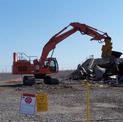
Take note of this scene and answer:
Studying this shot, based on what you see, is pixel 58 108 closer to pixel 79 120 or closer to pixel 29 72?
pixel 79 120

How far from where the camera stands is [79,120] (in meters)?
19.3

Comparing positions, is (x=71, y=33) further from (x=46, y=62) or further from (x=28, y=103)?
(x=28, y=103)

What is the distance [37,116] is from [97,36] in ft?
78.6

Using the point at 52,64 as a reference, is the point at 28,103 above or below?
below

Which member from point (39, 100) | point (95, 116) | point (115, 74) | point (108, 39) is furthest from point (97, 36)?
point (39, 100)

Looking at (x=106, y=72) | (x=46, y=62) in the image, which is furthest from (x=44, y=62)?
(x=106, y=72)

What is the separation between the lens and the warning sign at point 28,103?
15.2m

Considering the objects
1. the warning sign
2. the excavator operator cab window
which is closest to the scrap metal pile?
the excavator operator cab window

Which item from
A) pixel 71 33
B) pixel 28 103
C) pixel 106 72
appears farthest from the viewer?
pixel 106 72

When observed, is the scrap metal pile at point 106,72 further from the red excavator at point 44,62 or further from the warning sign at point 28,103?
the warning sign at point 28,103

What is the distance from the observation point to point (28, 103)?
15289mm

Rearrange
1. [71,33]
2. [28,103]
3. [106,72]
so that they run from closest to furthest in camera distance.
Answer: [28,103] < [71,33] < [106,72]

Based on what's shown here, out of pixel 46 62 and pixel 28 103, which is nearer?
pixel 28 103

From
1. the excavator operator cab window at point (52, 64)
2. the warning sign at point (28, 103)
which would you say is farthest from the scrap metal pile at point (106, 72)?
the warning sign at point (28, 103)
